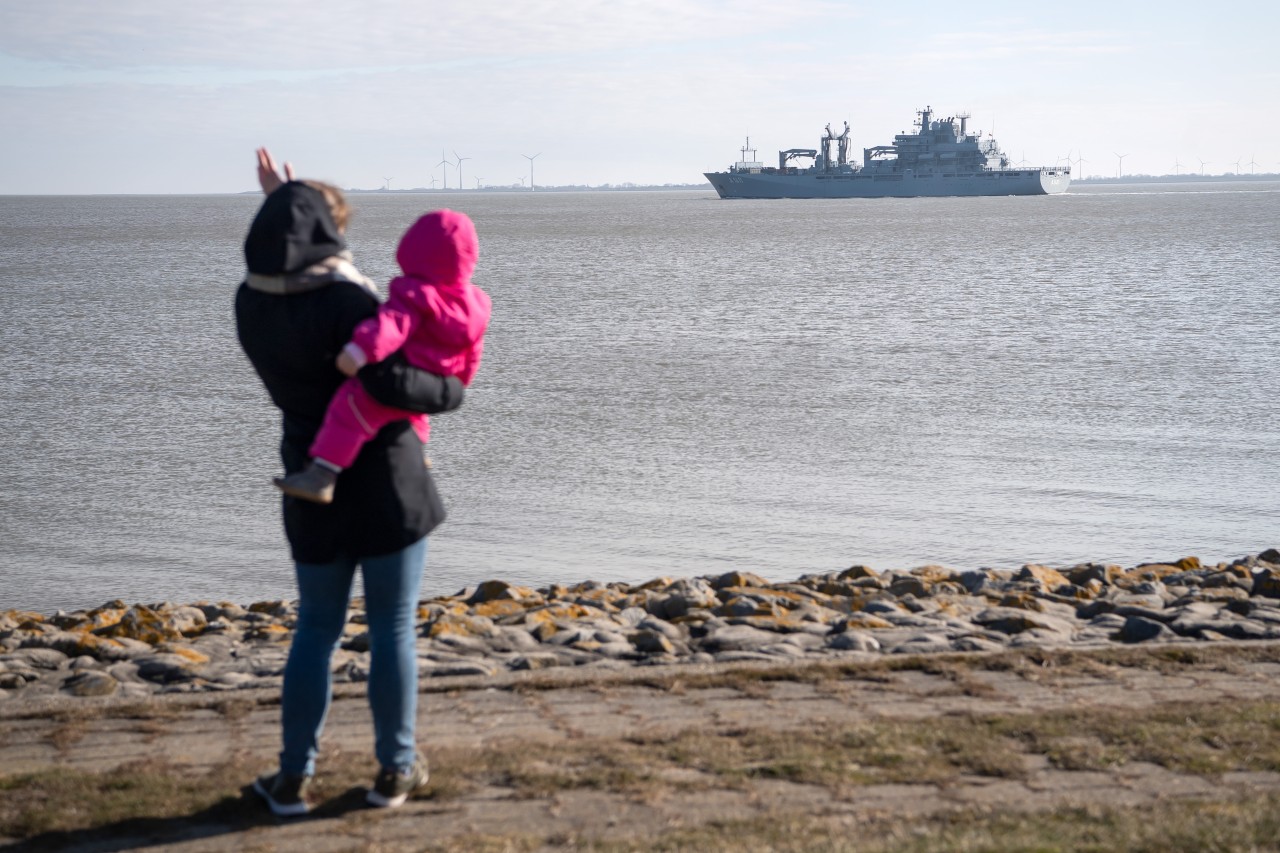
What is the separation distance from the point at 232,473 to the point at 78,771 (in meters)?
10.4

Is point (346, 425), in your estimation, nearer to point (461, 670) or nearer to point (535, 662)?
point (461, 670)

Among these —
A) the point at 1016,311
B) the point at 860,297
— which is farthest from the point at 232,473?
the point at 860,297

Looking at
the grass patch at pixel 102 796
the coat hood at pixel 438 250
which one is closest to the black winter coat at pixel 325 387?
the coat hood at pixel 438 250

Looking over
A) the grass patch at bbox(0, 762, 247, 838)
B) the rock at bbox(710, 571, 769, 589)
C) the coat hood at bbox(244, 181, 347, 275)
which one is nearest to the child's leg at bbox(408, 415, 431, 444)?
the coat hood at bbox(244, 181, 347, 275)

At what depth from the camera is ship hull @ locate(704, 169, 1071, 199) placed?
5472 inches

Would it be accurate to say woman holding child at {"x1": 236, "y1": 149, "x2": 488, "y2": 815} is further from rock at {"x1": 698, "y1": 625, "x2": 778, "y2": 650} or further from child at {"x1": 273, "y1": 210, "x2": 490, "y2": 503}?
rock at {"x1": 698, "y1": 625, "x2": 778, "y2": 650}

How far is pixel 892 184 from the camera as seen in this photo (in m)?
143

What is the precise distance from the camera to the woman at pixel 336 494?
349cm

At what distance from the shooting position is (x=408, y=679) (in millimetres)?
3662

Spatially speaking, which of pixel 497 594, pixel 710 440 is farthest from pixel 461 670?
pixel 710 440

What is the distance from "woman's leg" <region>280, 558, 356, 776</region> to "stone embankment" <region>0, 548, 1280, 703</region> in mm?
1343

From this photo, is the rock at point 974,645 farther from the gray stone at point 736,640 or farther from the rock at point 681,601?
the rock at point 681,601

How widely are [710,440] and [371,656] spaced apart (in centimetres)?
1226

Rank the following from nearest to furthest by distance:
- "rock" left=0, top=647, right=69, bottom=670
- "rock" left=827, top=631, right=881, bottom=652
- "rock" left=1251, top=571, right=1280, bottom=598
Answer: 1. "rock" left=827, top=631, right=881, bottom=652
2. "rock" left=0, top=647, right=69, bottom=670
3. "rock" left=1251, top=571, right=1280, bottom=598
